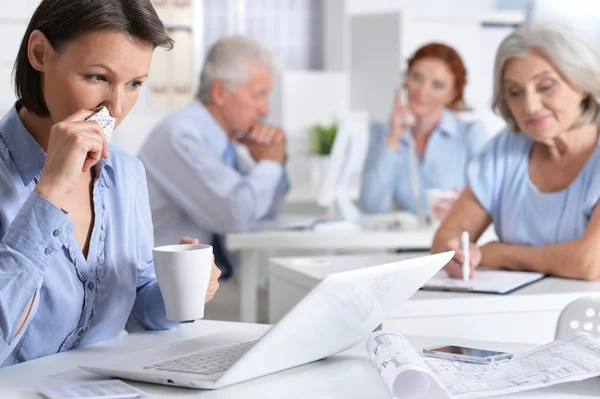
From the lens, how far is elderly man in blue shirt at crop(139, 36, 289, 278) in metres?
3.28

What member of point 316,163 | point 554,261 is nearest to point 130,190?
point 554,261

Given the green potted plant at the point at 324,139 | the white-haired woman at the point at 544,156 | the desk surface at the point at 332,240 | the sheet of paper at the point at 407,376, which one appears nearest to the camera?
the sheet of paper at the point at 407,376

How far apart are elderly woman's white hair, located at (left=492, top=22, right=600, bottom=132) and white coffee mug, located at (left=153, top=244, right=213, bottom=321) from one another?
1.29 metres

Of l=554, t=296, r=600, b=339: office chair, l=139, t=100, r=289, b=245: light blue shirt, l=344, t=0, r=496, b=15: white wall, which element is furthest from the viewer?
l=344, t=0, r=496, b=15: white wall

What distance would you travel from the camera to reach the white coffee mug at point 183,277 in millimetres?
1241

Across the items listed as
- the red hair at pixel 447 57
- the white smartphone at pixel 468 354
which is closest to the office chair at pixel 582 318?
the white smartphone at pixel 468 354

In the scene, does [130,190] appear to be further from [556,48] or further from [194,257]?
[556,48]

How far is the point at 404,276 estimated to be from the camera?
1.17 m

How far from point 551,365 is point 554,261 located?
1.02 meters

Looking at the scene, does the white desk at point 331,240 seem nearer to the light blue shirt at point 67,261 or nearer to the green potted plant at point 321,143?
the light blue shirt at point 67,261

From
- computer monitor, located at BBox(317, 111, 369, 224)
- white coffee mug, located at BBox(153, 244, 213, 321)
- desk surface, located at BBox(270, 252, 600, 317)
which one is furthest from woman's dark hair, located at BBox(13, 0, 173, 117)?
computer monitor, located at BBox(317, 111, 369, 224)

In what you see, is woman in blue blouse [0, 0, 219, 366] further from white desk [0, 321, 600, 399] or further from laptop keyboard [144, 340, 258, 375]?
laptop keyboard [144, 340, 258, 375]

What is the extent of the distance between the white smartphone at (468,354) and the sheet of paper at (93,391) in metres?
0.41

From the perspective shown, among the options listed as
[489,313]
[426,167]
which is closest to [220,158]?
[426,167]
